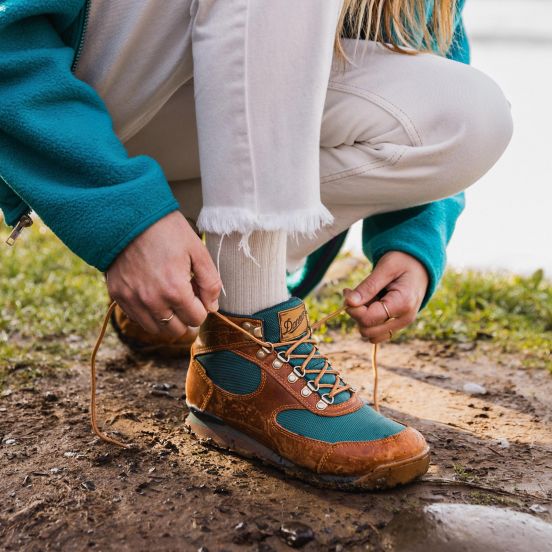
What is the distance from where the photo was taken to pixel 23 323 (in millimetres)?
2822

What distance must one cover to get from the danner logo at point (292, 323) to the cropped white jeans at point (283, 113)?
0.20m

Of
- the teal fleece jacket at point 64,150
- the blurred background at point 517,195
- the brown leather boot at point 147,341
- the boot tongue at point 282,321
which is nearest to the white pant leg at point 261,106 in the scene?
the teal fleece jacket at point 64,150

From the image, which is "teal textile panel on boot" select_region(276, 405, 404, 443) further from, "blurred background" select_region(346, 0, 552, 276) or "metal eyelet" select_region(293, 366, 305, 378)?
"blurred background" select_region(346, 0, 552, 276)

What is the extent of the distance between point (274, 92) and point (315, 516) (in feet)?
2.73

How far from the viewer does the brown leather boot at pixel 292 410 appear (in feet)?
5.24

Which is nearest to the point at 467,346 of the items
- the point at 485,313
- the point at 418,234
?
the point at 485,313

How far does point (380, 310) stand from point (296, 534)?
615mm

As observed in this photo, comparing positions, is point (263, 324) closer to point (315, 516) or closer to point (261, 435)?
point (261, 435)

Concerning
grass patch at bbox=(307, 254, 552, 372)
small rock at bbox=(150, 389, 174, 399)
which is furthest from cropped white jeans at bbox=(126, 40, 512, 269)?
grass patch at bbox=(307, 254, 552, 372)

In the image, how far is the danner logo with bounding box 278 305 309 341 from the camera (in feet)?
5.57

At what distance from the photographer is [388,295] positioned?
1.87 metres

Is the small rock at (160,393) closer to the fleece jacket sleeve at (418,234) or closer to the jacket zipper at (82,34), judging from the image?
the fleece jacket sleeve at (418,234)

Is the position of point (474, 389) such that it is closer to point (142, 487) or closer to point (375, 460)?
point (375, 460)

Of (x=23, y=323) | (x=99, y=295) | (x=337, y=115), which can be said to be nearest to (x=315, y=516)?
(x=337, y=115)
